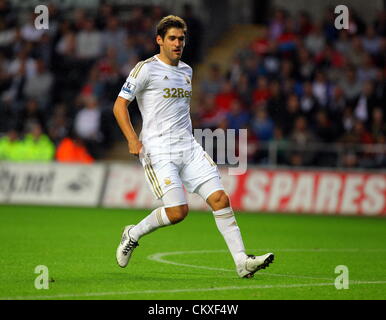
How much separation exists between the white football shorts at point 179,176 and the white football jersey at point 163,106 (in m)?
0.11

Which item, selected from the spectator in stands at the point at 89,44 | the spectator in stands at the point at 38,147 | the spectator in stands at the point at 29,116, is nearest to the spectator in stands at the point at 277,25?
the spectator in stands at the point at 89,44

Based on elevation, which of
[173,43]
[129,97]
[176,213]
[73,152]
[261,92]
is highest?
[173,43]

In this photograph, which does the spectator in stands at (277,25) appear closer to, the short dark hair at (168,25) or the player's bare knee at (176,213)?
the short dark hair at (168,25)

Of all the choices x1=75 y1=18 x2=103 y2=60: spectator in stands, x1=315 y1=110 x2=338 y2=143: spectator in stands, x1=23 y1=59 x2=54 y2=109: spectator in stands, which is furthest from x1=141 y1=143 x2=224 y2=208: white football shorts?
x1=75 y1=18 x2=103 y2=60: spectator in stands

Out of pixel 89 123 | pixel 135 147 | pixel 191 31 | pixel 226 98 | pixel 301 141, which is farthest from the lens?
pixel 191 31

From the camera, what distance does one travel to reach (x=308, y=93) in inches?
851

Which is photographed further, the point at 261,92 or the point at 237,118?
the point at 261,92

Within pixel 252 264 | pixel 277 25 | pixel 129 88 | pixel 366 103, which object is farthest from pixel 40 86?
pixel 252 264

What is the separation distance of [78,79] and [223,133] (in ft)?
19.6

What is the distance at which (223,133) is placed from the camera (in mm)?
20797

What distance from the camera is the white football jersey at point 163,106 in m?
9.43

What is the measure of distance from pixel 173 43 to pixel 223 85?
14.0m

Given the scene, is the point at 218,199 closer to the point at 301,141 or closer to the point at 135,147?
the point at 135,147
